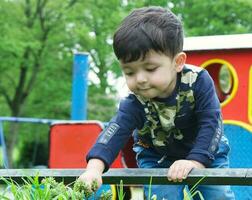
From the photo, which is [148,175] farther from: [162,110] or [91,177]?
[162,110]

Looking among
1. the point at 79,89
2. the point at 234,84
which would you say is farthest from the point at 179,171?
the point at 79,89

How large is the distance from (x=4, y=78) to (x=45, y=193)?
13.9 meters

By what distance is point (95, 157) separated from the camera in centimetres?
203

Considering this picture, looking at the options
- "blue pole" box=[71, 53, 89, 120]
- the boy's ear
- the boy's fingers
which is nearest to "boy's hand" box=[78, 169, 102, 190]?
the boy's fingers

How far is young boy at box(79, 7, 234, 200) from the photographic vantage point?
192cm

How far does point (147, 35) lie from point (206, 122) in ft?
1.30

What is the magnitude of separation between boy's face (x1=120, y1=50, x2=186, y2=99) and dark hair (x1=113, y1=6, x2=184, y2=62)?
0.02 metres

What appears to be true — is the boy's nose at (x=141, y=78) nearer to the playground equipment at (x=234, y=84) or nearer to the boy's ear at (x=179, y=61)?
the boy's ear at (x=179, y=61)

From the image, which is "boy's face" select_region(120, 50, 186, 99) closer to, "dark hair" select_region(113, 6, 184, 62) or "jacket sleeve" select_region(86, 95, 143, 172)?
"dark hair" select_region(113, 6, 184, 62)

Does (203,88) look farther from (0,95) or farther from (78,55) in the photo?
(0,95)

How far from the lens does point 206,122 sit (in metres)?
2.11

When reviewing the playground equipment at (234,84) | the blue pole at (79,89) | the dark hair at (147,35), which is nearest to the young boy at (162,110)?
the dark hair at (147,35)

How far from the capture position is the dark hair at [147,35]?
1901 mm

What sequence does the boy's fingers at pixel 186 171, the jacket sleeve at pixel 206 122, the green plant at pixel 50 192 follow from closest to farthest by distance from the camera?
the green plant at pixel 50 192
the boy's fingers at pixel 186 171
the jacket sleeve at pixel 206 122
